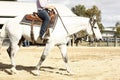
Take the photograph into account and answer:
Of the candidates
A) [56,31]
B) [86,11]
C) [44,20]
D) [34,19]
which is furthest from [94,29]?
[86,11]

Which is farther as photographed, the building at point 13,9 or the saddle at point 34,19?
the building at point 13,9

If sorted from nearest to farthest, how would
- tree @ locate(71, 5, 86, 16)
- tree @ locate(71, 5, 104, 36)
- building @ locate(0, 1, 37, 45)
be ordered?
building @ locate(0, 1, 37, 45) → tree @ locate(71, 5, 104, 36) → tree @ locate(71, 5, 86, 16)

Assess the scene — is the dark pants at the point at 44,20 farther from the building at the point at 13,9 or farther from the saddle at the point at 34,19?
the building at the point at 13,9

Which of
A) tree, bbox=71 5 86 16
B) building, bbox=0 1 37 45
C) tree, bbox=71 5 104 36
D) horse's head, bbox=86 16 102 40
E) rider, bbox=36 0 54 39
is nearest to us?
rider, bbox=36 0 54 39

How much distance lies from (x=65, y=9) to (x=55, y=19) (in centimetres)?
4380

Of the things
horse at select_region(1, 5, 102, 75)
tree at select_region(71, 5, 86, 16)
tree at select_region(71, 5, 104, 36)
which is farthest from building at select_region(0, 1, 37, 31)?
horse at select_region(1, 5, 102, 75)

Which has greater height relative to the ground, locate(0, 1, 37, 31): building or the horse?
the horse

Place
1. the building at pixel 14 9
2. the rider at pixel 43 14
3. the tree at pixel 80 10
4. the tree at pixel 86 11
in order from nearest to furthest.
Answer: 1. the rider at pixel 43 14
2. the building at pixel 14 9
3. the tree at pixel 86 11
4. the tree at pixel 80 10

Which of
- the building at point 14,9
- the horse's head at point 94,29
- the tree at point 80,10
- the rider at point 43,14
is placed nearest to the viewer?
the rider at point 43,14

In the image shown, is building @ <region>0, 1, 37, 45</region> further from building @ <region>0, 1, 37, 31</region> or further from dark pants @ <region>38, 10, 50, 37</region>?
dark pants @ <region>38, 10, 50, 37</region>

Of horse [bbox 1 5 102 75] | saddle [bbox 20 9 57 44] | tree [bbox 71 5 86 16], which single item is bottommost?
tree [bbox 71 5 86 16]

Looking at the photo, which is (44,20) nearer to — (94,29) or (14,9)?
(94,29)

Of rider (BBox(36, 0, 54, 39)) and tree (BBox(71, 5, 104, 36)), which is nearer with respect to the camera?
rider (BBox(36, 0, 54, 39))

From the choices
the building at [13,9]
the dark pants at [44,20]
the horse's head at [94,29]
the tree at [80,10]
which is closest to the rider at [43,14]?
the dark pants at [44,20]
